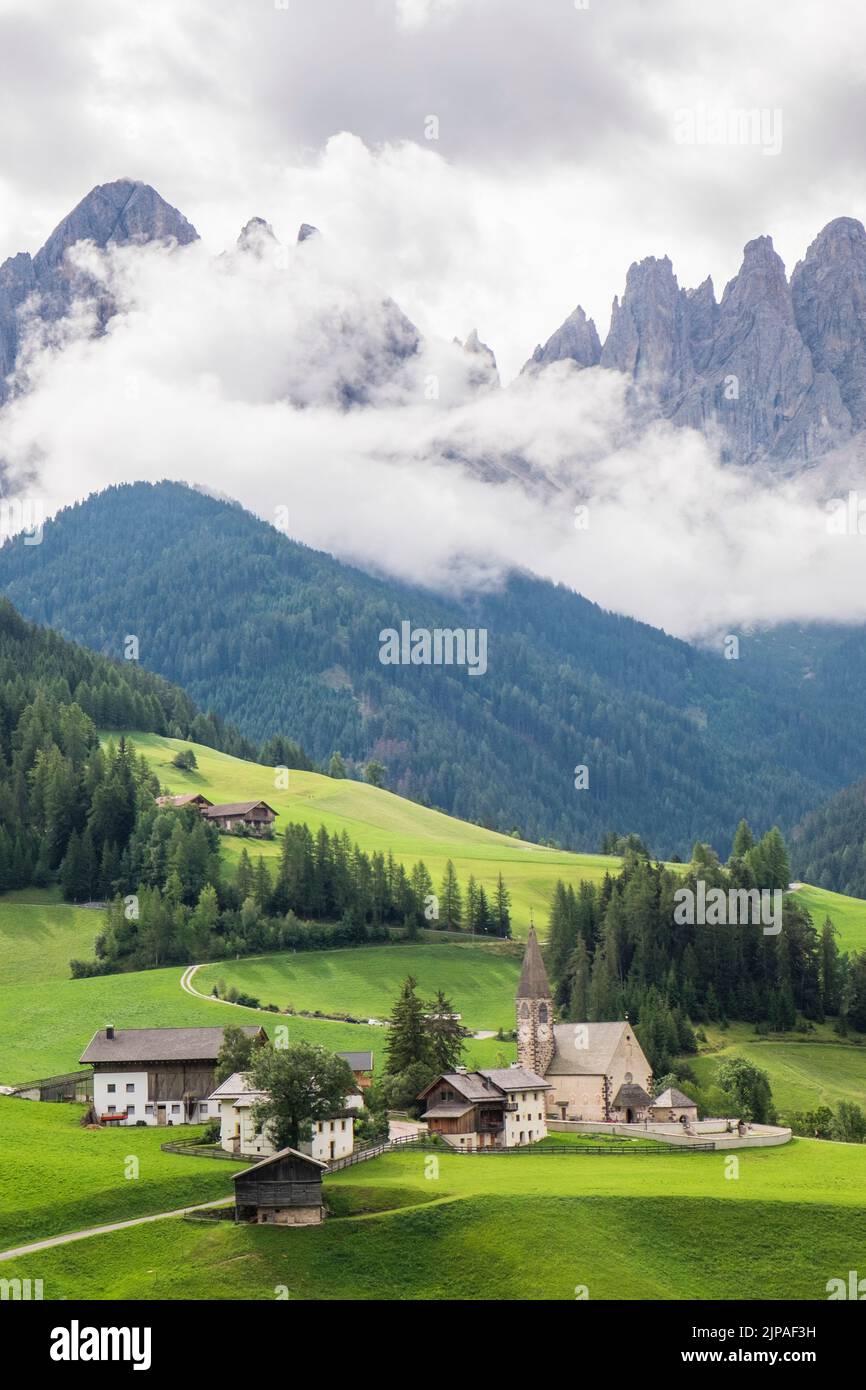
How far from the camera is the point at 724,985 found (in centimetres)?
15100

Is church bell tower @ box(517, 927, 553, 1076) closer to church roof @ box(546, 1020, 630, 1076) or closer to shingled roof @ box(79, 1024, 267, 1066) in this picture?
church roof @ box(546, 1020, 630, 1076)

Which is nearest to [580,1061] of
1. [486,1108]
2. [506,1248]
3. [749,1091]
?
[749,1091]

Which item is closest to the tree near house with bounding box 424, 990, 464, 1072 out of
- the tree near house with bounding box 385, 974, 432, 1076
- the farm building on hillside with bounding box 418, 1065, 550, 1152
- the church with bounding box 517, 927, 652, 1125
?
the tree near house with bounding box 385, 974, 432, 1076

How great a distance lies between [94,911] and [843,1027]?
74.8 meters

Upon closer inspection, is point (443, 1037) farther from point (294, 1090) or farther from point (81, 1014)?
point (81, 1014)

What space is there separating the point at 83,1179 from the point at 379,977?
7302 cm

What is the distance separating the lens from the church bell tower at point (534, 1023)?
11938cm

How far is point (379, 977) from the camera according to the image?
6097 inches

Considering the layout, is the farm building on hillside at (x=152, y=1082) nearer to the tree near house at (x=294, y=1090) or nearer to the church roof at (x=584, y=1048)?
the tree near house at (x=294, y=1090)

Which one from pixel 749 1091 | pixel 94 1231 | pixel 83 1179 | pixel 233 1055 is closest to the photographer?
pixel 94 1231

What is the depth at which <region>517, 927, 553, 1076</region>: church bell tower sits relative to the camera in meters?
119

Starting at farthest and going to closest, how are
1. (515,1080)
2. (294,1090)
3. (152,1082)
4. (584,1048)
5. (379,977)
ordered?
1. (379,977)
2. (584,1048)
3. (152,1082)
4. (515,1080)
5. (294,1090)
